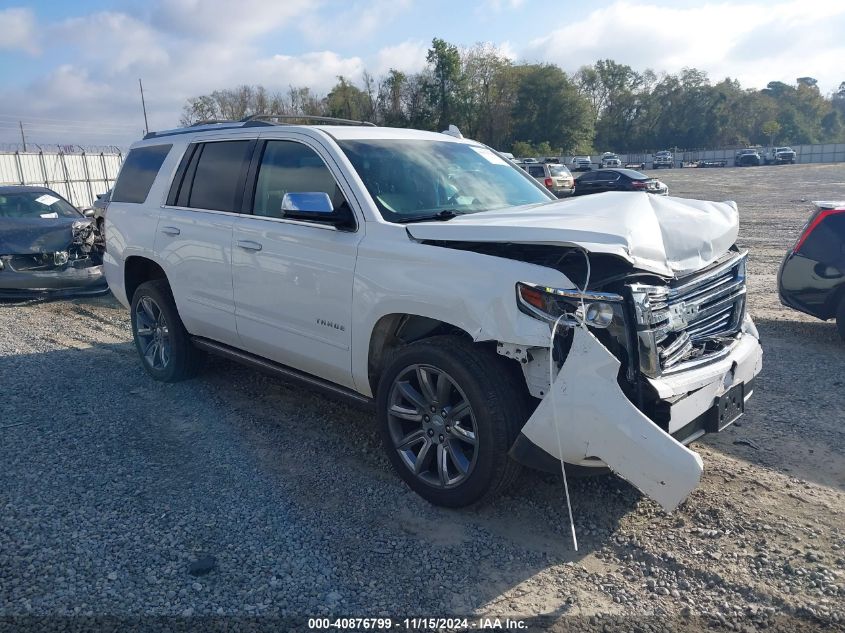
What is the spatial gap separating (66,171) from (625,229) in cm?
2821

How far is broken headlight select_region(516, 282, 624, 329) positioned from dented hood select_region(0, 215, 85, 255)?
9003mm

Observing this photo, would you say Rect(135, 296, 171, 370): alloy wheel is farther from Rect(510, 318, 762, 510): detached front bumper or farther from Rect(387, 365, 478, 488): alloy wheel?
Rect(510, 318, 762, 510): detached front bumper

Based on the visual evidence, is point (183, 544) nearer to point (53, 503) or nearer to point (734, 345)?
point (53, 503)

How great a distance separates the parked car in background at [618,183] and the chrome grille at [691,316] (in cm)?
2151

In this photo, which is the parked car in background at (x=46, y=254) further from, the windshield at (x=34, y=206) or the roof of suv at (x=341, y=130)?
the roof of suv at (x=341, y=130)

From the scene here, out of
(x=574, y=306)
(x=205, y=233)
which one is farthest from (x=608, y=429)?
(x=205, y=233)

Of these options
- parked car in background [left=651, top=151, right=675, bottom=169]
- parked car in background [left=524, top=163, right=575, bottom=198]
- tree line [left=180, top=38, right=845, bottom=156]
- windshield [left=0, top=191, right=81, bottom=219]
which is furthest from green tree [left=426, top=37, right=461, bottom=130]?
windshield [left=0, top=191, right=81, bottom=219]

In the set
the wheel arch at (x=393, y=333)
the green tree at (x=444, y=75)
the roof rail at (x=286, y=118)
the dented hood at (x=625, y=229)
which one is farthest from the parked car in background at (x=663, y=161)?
the wheel arch at (x=393, y=333)

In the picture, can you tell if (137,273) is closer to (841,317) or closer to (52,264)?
(52,264)

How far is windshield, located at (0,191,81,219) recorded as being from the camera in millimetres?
10875

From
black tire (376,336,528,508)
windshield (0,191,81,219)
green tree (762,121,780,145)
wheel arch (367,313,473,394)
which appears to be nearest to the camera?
black tire (376,336,528,508)

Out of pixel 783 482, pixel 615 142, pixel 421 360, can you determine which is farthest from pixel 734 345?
pixel 615 142

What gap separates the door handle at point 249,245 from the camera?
15.3 feet

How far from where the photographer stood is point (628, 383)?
3.20m
